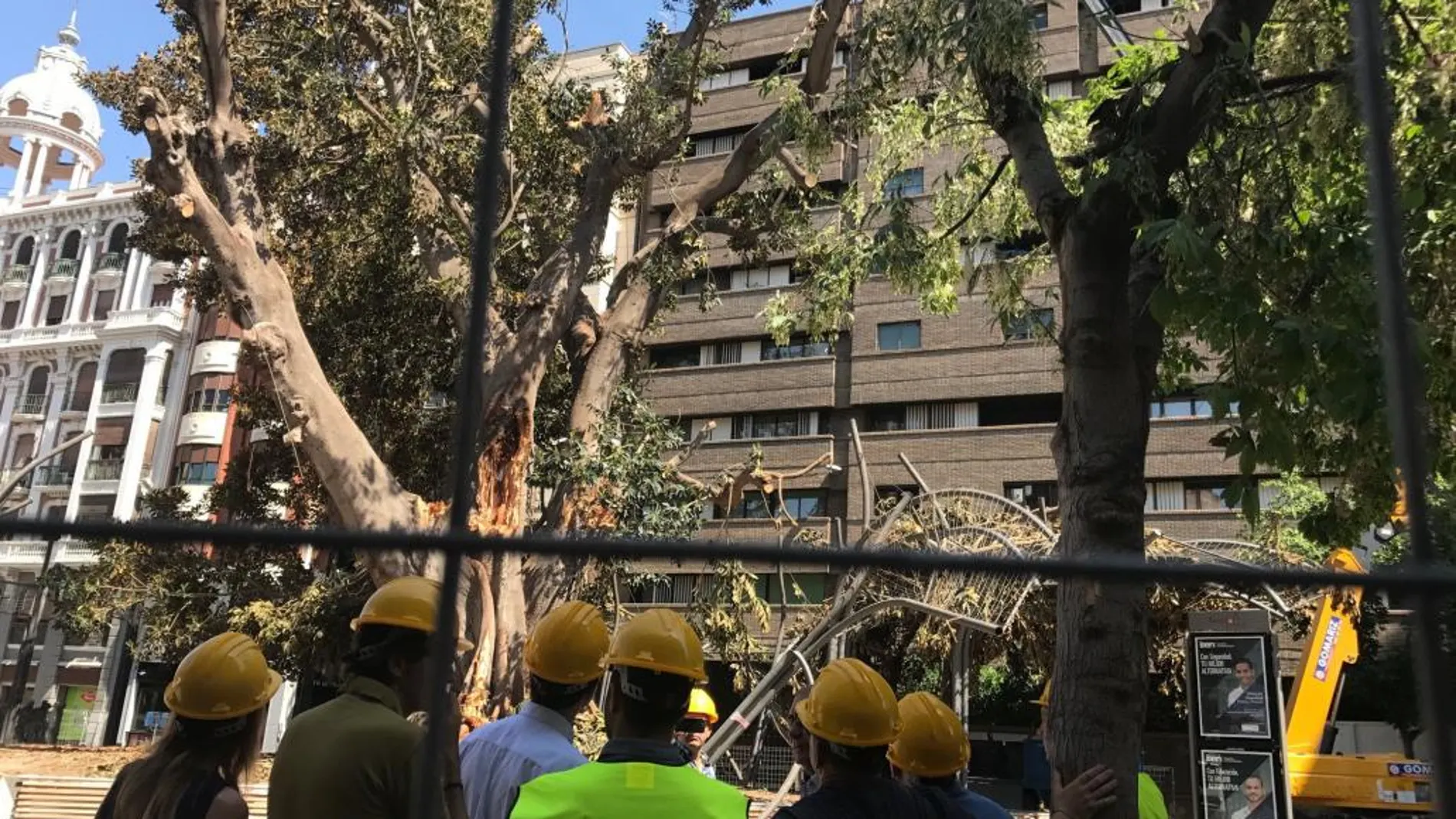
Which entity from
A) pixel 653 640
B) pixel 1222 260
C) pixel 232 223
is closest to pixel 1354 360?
pixel 1222 260

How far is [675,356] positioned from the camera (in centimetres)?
2606

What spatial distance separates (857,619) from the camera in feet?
25.7

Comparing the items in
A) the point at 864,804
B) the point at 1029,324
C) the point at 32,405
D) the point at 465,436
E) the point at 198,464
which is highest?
the point at 32,405

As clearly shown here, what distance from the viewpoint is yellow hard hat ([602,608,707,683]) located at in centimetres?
204

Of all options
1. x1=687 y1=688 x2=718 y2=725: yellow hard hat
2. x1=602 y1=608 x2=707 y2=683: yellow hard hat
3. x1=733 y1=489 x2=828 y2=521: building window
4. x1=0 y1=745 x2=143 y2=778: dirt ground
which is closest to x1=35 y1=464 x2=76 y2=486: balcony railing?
x1=0 y1=745 x2=143 y2=778: dirt ground

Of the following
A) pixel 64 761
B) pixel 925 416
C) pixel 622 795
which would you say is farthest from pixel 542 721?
pixel 925 416

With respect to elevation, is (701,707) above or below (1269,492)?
below

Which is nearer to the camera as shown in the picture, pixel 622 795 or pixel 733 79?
pixel 622 795

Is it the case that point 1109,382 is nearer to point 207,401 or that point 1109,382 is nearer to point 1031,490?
point 1031,490

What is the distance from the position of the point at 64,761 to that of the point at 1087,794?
39.2 ft

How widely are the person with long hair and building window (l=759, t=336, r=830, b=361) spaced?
21958mm

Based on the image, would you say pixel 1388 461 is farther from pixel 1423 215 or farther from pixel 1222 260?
pixel 1222 260

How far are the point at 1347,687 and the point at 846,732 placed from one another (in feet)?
54.5

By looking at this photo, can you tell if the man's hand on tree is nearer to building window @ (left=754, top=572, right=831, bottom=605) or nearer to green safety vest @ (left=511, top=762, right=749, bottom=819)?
green safety vest @ (left=511, top=762, right=749, bottom=819)
